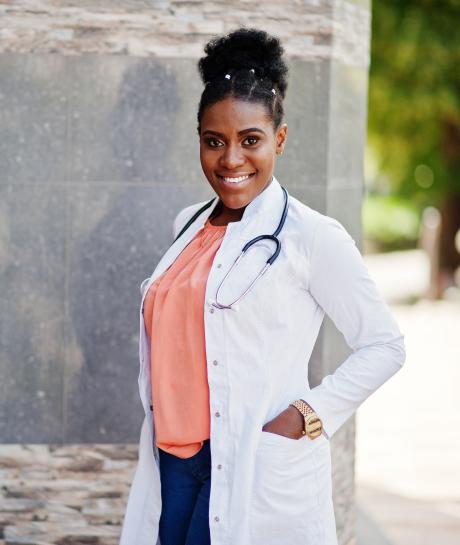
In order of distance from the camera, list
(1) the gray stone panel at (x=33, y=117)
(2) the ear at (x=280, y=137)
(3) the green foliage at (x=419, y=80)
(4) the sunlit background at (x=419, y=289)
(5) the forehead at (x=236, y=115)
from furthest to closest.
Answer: (3) the green foliage at (x=419, y=80), (4) the sunlit background at (x=419, y=289), (1) the gray stone panel at (x=33, y=117), (2) the ear at (x=280, y=137), (5) the forehead at (x=236, y=115)

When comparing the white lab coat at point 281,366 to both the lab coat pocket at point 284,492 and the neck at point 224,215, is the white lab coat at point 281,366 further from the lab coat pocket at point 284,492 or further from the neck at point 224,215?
the neck at point 224,215

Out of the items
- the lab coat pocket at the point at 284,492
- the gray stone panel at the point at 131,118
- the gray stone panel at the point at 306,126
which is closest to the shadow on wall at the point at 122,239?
the gray stone panel at the point at 131,118

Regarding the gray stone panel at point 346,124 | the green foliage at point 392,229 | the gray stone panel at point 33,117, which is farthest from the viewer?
the green foliage at point 392,229

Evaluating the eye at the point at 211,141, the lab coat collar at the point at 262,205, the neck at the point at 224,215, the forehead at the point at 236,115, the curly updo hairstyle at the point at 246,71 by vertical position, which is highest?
the curly updo hairstyle at the point at 246,71

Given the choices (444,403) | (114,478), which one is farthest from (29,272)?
(444,403)

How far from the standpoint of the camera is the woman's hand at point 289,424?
2.82m

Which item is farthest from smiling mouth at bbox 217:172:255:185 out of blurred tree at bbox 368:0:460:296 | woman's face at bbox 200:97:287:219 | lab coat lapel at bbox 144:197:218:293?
blurred tree at bbox 368:0:460:296

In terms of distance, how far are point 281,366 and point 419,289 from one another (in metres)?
16.4

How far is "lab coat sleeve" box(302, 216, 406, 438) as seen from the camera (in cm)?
278

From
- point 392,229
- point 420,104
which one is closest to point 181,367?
point 420,104

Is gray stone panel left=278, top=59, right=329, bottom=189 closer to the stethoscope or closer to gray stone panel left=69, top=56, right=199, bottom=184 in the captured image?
gray stone panel left=69, top=56, right=199, bottom=184

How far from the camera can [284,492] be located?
2832 mm

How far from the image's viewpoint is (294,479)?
285 centimetres

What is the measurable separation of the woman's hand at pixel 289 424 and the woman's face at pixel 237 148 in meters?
0.59
